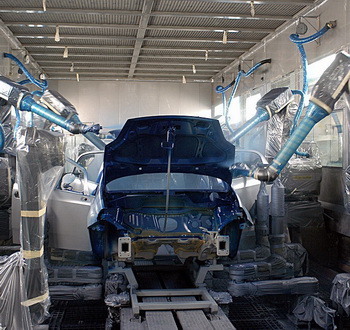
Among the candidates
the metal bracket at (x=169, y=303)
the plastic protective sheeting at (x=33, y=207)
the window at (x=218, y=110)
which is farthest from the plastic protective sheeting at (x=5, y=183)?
the window at (x=218, y=110)

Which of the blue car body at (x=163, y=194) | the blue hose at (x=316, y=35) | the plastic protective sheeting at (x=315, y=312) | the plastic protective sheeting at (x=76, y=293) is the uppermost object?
the blue hose at (x=316, y=35)

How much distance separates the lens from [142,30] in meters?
10.4

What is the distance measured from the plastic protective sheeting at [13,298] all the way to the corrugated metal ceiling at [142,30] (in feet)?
21.6

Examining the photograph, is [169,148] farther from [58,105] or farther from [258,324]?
[58,105]

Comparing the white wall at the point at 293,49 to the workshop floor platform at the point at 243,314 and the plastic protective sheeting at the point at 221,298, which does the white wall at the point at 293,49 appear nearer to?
the workshop floor platform at the point at 243,314

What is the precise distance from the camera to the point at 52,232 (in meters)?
4.92

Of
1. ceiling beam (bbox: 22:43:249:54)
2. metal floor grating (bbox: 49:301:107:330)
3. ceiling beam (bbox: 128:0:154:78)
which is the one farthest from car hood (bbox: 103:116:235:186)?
ceiling beam (bbox: 22:43:249:54)

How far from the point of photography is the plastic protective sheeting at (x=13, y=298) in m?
3.27

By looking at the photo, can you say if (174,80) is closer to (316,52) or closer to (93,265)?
(316,52)

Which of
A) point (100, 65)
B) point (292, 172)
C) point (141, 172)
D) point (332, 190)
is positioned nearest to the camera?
point (141, 172)

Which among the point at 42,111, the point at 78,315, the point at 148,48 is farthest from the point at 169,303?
the point at 148,48

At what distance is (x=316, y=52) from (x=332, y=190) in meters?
2.65

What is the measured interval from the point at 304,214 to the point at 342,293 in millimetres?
2672

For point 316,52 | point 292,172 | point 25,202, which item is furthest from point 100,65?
point 25,202
